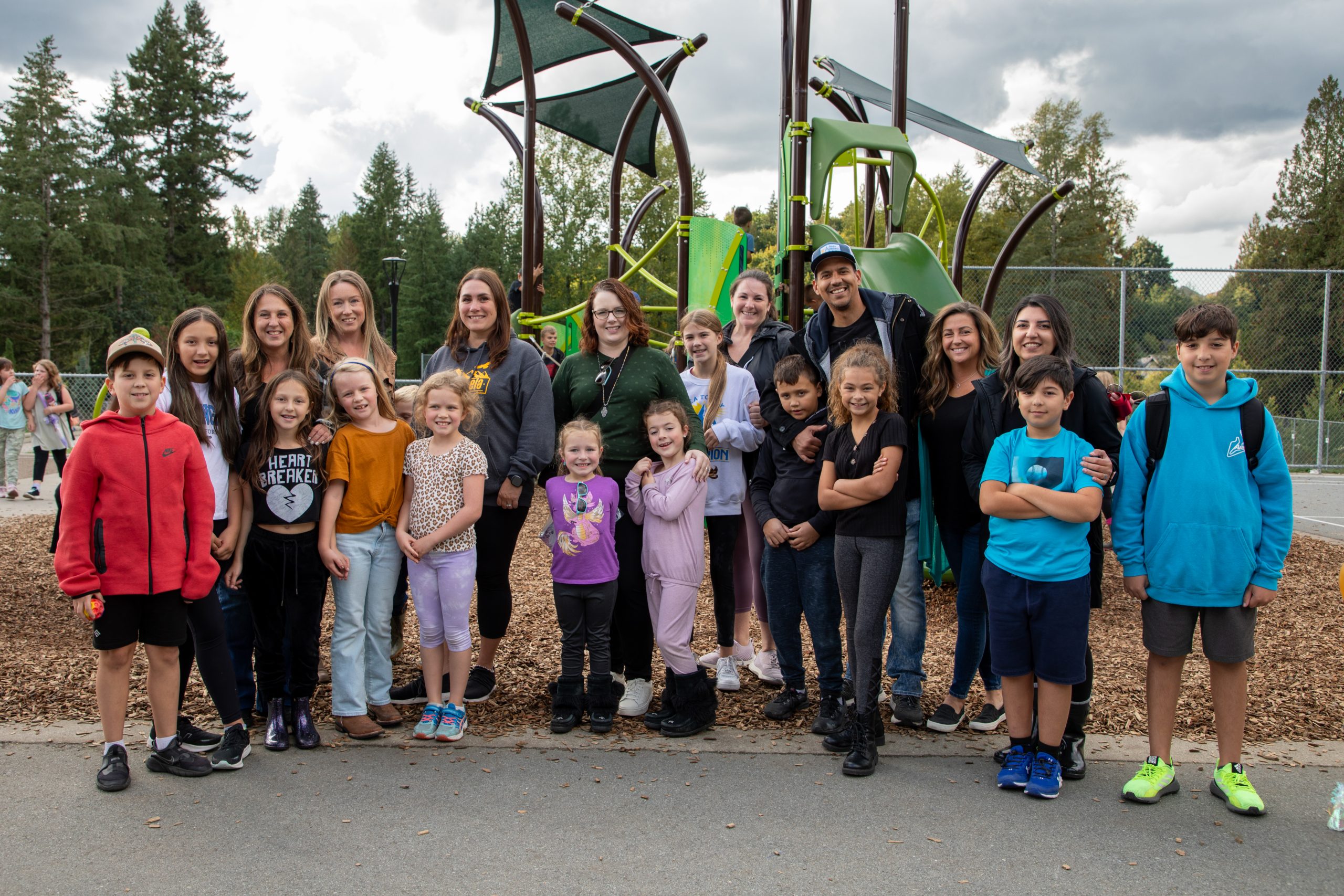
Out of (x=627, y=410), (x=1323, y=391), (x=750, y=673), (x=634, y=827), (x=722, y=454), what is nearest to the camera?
(x=634, y=827)

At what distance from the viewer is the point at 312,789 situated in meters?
3.17

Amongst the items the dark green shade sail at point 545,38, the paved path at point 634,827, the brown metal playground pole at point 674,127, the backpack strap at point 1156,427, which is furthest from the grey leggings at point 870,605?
the dark green shade sail at point 545,38

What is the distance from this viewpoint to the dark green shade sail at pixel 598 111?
11.5 m

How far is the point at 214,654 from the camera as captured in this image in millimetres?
3400

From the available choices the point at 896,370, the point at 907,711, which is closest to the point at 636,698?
the point at 907,711

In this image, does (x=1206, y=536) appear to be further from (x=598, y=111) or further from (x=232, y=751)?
(x=598, y=111)

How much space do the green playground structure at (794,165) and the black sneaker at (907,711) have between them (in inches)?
23.9

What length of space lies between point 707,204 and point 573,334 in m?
29.5

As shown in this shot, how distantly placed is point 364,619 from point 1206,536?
322 centimetres

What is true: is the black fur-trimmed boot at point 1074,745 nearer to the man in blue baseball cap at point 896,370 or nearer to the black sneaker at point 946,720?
the black sneaker at point 946,720

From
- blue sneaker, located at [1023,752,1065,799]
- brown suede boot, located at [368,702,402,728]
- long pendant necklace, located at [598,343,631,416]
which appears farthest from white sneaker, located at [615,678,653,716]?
Result: blue sneaker, located at [1023,752,1065,799]

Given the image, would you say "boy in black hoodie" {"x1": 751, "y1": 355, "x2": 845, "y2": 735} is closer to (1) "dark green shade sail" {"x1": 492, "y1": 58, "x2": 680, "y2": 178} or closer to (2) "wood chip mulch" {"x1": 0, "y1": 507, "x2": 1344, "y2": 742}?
(2) "wood chip mulch" {"x1": 0, "y1": 507, "x2": 1344, "y2": 742}

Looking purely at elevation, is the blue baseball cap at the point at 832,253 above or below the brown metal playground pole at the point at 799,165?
below

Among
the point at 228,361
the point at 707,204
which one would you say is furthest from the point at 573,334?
the point at 707,204
